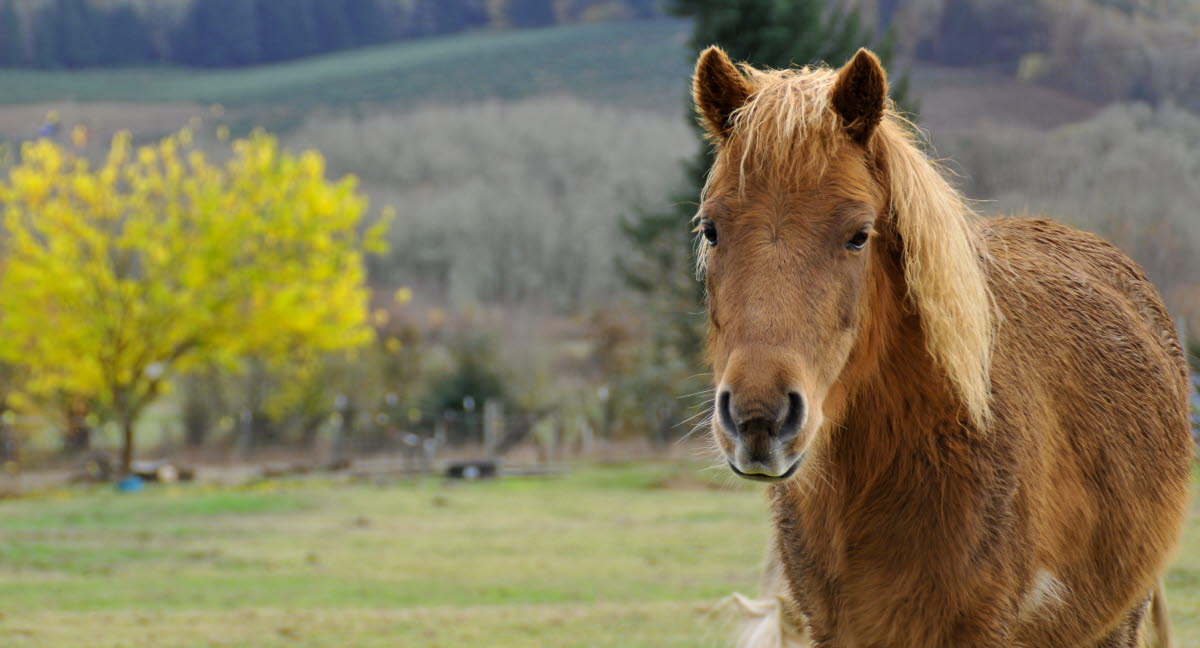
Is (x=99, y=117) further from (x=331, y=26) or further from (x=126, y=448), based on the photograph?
(x=331, y=26)

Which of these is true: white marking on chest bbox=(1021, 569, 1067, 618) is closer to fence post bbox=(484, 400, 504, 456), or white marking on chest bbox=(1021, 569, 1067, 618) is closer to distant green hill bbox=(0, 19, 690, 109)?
fence post bbox=(484, 400, 504, 456)

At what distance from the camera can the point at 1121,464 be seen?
3846 millimetres

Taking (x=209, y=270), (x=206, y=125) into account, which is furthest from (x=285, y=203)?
(x=206, y=125)

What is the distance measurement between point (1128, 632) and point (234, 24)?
276ft

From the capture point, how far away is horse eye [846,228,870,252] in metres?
3.11

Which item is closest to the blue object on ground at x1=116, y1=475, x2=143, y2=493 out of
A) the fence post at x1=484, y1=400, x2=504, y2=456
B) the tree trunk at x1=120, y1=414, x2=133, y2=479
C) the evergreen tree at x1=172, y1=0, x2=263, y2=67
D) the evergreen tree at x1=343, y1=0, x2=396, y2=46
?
the tree trunk at x1=120, y1=414, x2=133, y2=479

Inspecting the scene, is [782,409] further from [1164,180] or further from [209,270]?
[209,270]

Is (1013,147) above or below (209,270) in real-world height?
above

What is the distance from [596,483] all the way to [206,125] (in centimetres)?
4509

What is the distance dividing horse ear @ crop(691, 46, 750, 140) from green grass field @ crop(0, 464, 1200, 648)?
3848 mm

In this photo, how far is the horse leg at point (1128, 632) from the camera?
420cm

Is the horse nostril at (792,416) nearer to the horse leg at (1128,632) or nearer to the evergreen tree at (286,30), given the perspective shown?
the horse leg at (1128,632)

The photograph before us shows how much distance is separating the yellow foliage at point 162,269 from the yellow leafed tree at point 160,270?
0.04 meters

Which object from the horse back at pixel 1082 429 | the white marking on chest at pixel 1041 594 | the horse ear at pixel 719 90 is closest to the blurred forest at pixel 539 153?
the horse back at pixel 1082 429
